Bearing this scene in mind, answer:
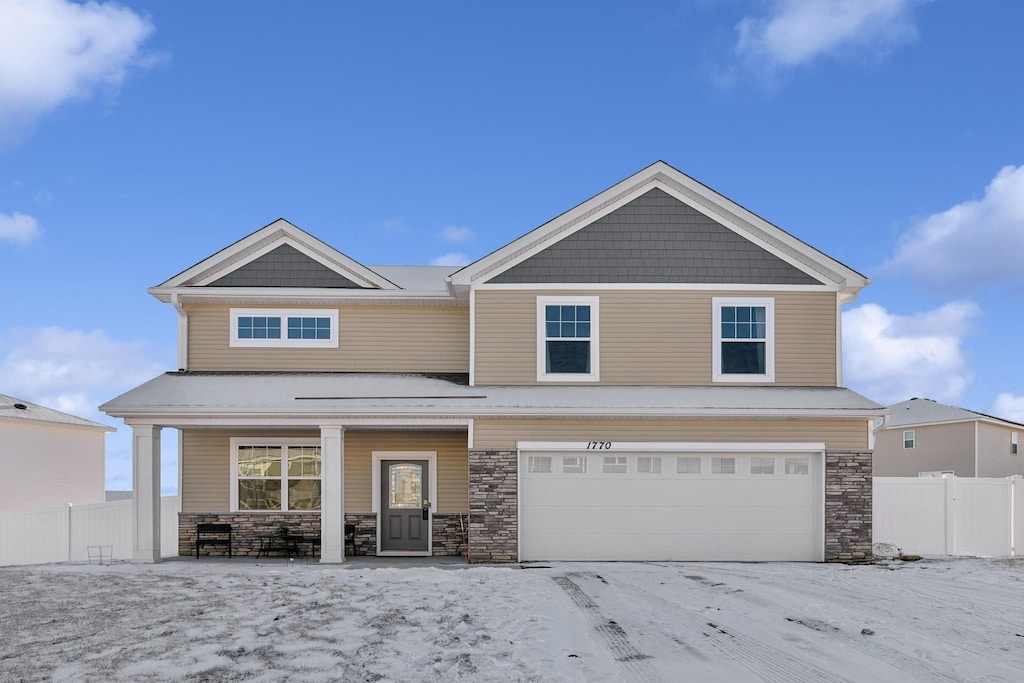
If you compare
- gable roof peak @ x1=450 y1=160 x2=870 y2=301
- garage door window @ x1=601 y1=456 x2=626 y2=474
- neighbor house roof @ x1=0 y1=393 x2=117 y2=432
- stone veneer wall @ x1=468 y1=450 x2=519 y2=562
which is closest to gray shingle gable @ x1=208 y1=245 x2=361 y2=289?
gable roof peak @ x1=450 y1=160 x2=870 y2=301

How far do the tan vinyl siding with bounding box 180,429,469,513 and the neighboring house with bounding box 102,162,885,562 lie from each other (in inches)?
1.7

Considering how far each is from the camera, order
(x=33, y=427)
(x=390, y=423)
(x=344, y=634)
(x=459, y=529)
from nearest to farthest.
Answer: (x=344, y=634) → (x=390, y=423) → (x=459, y=529) → (x=33, y=427)

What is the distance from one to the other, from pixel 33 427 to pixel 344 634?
2121 cm

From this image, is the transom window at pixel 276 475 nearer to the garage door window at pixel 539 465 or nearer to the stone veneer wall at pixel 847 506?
the garage door window at pixel 539 465

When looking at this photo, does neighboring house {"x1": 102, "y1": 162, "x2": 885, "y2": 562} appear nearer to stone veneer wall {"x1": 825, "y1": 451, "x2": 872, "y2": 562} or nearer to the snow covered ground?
stone veneer wall {"x1": 825, "y1": 451, "x2": 872, "y2": 562}

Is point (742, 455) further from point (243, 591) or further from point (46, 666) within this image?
point (46, 666)

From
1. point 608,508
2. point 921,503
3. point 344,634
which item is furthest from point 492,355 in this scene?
point 921,503

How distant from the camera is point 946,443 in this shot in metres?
31.4

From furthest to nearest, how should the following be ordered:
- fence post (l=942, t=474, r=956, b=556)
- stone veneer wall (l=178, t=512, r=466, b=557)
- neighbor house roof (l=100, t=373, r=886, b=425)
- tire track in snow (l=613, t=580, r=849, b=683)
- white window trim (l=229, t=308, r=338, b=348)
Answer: fence post (l=942, t=474, r=956, b=556) < white window trim (l=229, t=308, r=338, b=348) < stone veneer wall (l=178, t=512, r=466, b=557) < neighbor house roof (l=100, t=373, r=886, b=425) < tire track in snow (l=613, t=580, r=849, b=683)

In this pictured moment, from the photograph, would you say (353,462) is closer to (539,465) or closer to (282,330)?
(282,330)

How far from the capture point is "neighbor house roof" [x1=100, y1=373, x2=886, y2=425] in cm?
1599

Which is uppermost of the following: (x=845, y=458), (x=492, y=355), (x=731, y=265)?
(x=731, y=265)

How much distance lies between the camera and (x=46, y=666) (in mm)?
8477

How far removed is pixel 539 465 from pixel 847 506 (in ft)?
19.2
